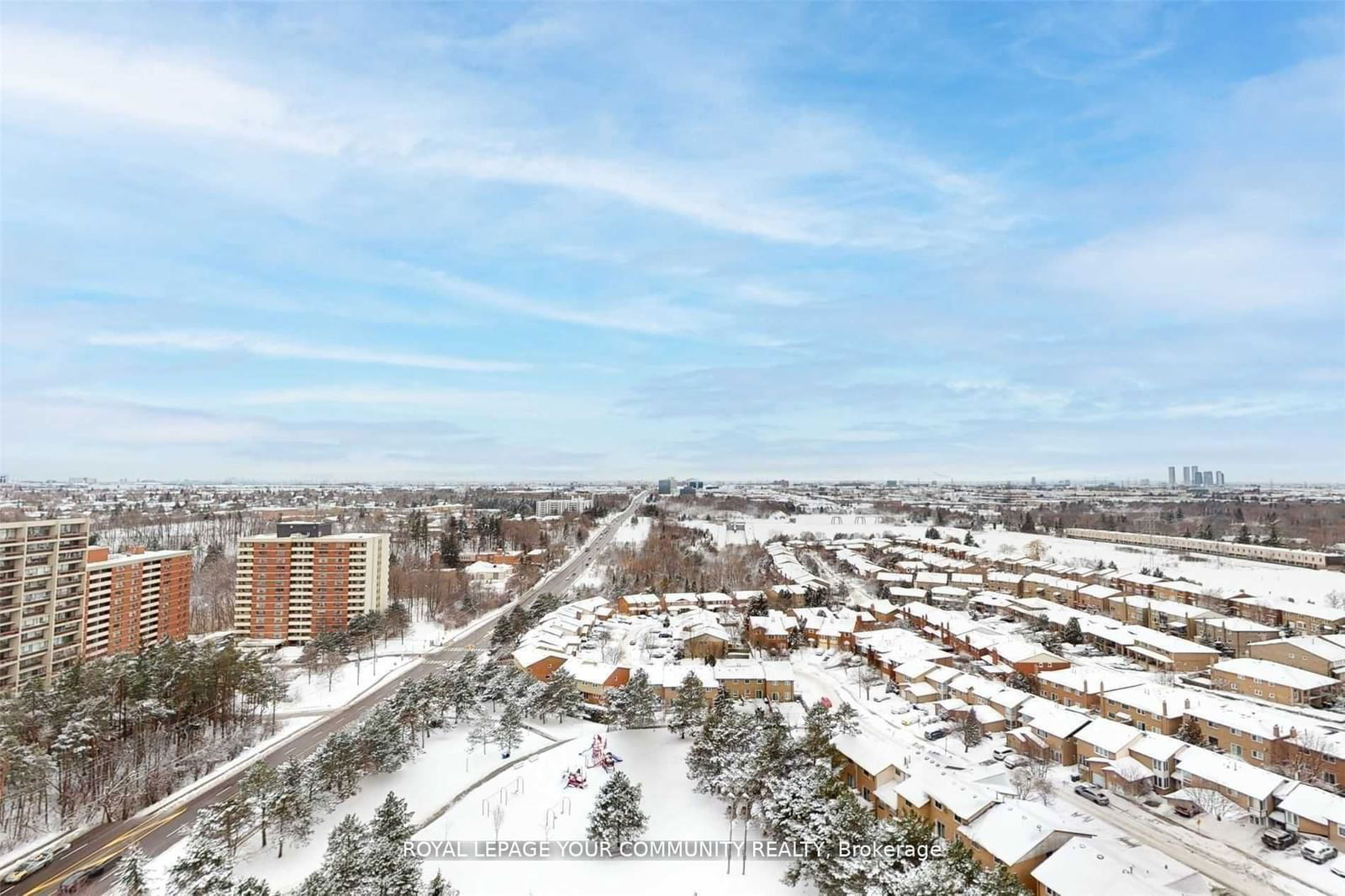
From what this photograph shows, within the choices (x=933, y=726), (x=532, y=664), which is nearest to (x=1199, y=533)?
(x=933, y=726)

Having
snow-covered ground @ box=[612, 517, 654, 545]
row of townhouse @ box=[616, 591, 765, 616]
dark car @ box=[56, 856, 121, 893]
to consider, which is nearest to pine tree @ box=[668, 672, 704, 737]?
dark car @ box=[56, 856, 121, 893]

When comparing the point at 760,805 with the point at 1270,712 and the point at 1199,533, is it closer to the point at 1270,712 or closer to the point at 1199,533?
the point at 1270,712

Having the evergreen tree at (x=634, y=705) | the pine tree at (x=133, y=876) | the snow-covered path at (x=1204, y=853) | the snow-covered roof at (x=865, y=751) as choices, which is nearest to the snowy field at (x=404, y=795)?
the pine tree at (x=133, y=876)

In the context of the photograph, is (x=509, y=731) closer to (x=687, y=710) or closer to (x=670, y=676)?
(x=687, y=710)

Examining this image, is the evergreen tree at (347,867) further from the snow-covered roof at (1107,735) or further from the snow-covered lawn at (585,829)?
the snow-covered roof at (1107,735)

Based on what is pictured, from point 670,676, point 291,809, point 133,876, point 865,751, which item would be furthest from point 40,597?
point 865,751

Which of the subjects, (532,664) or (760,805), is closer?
(760,805)
